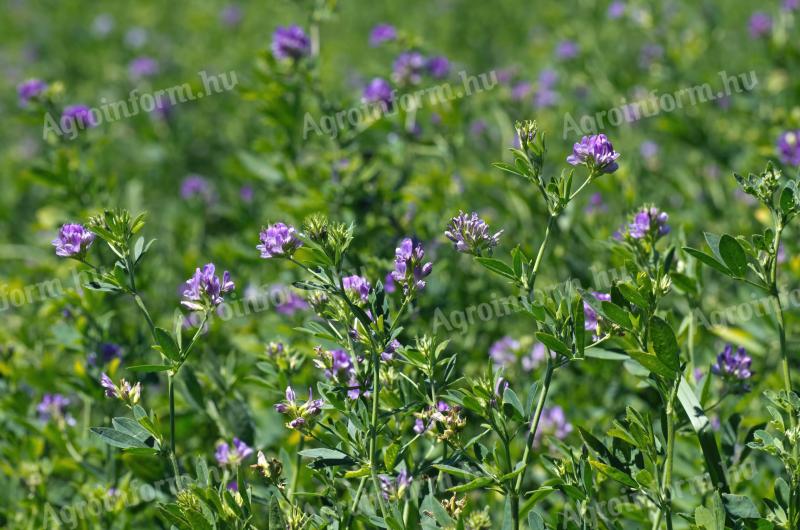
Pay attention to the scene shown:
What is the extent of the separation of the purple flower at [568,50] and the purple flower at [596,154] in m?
3.61

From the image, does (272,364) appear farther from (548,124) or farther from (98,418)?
(548,124)

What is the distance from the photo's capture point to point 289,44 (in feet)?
12.0

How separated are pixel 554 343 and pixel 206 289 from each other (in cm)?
86

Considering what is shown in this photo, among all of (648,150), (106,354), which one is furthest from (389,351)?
(648,150)

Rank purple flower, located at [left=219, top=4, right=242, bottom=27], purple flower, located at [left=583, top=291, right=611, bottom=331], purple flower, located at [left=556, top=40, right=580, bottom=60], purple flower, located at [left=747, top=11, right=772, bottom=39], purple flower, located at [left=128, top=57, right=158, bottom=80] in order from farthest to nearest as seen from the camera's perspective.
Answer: purple flower, located at [left=219, top=4, right=242, bottom=27] → purple flower, located at [left=128, top=57, right=158, bottom=80] → purple flower, located at [left=556, top=40, right=580, bottom=60] → purple flower, located at [left=747, top=11, right=772, bottom=39] → purple flower, located at [left=583, top=291, right=611, bottom=331]

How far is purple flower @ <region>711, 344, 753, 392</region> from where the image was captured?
92.7 inches

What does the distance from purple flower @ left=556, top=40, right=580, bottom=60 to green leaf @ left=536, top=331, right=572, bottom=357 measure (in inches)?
153

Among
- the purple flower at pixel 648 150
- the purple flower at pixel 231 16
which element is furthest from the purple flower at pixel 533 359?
the purple flower at pixel 231 16

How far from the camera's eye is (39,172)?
3746 millimetres

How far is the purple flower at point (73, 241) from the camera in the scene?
2152 mm

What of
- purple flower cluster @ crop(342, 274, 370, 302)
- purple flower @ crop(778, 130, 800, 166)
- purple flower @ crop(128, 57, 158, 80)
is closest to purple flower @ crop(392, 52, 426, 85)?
purple flower @ crop(778, 130, 800, 166)

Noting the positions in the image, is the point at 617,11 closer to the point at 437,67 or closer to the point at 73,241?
the point at 437,67

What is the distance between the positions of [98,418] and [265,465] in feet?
5.70

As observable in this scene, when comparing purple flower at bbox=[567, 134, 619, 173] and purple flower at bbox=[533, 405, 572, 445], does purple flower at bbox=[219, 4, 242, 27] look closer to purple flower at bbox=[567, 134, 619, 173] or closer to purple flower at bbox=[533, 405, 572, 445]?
purple flower at bbox=[533, 405, 572, 445]
